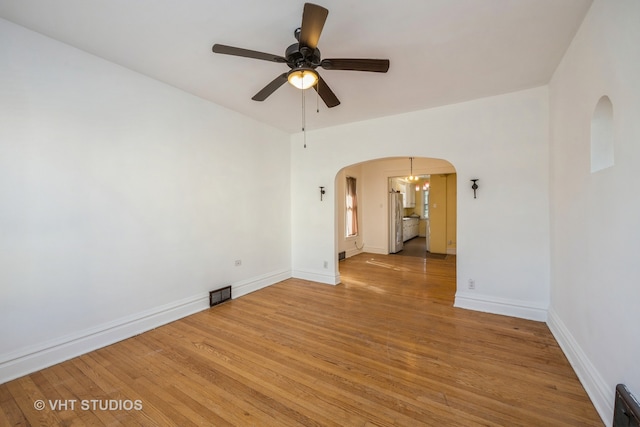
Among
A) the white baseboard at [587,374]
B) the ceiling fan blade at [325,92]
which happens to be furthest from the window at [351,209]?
the white baseboard at [587,374]

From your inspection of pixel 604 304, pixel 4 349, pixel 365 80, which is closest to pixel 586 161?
pixel 604 304

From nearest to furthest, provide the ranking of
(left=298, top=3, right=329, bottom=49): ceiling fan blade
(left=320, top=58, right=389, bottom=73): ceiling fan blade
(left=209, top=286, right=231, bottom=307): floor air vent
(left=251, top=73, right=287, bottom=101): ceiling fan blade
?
(left=298, top=3, right=329, bottom=49): ceiling fan blade → (left=320, top=58, right=389, bottom=73): ceiling fan blade → (left=251, top=73, right=287, bottom=101): ceiling fan blade → (left=209, top=286, right=231, bottom=307): floor air vent

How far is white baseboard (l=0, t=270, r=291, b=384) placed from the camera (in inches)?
81.4

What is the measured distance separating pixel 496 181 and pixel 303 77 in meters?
2.86

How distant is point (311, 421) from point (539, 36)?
357 centimetres

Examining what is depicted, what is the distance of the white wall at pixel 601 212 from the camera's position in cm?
138

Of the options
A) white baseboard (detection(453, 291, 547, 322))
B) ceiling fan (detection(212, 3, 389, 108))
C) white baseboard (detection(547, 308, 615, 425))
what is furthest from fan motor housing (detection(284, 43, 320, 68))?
white baseboard (detection(453, 291, 547, 322))

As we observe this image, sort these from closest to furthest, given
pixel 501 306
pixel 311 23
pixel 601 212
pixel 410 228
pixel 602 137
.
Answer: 1. pixel 311 23
2. pixel 601 212
3. pixel 602 137
4. pixel 501 306
5. pixel 410 228

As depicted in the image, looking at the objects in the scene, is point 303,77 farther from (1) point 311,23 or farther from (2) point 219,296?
(2) point 219,296

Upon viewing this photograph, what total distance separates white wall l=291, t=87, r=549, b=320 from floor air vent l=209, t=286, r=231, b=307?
3242 millimetres

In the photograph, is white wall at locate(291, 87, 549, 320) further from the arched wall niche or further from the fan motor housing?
the fan motor housing

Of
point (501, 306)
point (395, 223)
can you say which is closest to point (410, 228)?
point (395, 223)

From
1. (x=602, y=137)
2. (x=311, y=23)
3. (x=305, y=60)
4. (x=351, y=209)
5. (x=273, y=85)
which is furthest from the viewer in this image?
(x=351, y=209)

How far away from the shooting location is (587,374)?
73.7 inches
